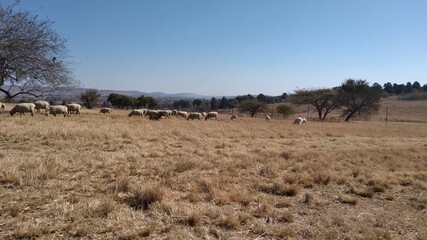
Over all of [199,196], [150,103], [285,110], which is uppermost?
[150,103]

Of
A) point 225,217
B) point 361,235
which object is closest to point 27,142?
point 225,217

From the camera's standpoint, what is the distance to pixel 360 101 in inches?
2281

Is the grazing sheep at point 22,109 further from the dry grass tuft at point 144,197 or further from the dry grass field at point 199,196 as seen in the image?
the dry grass tuft at point 144,197

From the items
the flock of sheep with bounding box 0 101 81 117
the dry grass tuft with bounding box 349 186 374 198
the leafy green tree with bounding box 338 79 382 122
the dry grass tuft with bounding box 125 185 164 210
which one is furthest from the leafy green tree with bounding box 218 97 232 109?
the dry grass tuft with bounding box 125 185 164 210

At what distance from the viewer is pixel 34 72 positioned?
1744 cm

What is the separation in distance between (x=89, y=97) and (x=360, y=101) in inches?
2199

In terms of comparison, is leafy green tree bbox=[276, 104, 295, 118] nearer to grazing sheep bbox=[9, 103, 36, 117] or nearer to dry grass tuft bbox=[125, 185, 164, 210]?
grazing sheep bbox=[9, 103, 36, 117]

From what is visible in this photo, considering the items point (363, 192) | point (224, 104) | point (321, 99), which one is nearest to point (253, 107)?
point (321, 99)

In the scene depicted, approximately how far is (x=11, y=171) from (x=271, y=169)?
5734 millimetres

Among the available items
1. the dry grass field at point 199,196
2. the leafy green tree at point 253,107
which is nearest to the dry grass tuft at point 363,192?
the dry grass field at point 199,196

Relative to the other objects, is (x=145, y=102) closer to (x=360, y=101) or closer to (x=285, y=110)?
(x=285, y=110)

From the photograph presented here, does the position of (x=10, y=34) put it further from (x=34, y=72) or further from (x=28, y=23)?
(x=34, y=72)

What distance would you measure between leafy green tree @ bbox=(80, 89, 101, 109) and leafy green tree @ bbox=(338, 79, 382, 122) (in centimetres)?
5222

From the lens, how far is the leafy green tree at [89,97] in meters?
73.9
